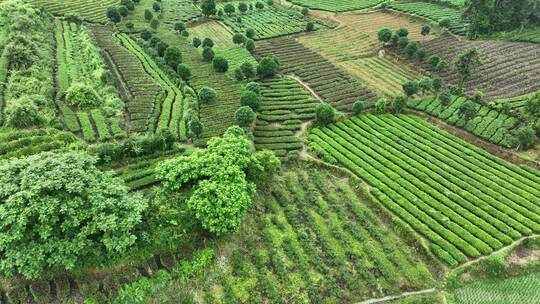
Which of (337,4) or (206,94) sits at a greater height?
(337,4)

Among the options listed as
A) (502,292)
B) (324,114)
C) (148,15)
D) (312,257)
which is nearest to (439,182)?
(502,292)

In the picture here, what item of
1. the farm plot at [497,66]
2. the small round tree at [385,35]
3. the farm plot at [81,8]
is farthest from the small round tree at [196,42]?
the farm plot at [497,66]

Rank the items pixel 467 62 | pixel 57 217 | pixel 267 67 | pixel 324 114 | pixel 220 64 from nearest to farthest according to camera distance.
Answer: pixel 57 217 → pixel 324 114 → pixel 467 62 → pixel 267 67 → pixel 220 64

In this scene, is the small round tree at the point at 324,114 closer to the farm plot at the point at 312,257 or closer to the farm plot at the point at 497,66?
the farm plot at the point at 312,257

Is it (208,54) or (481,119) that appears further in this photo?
(208,54)

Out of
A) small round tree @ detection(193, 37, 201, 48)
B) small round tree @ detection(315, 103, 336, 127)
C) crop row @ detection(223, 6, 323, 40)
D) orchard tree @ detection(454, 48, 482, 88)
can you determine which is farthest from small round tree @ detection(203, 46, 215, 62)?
orchard tree @ detection(454, 48, 482, 88)

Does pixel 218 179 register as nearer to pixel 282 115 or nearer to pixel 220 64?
pixel 282 115

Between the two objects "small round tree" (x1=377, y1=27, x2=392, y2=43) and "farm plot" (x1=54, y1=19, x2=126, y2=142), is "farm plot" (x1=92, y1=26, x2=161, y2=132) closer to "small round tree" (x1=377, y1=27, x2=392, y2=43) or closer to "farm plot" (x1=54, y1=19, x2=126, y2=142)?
"farm plot" (x1=54, y1=19, x2=126, y2=142)

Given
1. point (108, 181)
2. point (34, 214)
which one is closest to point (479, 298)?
point (108, 181)
